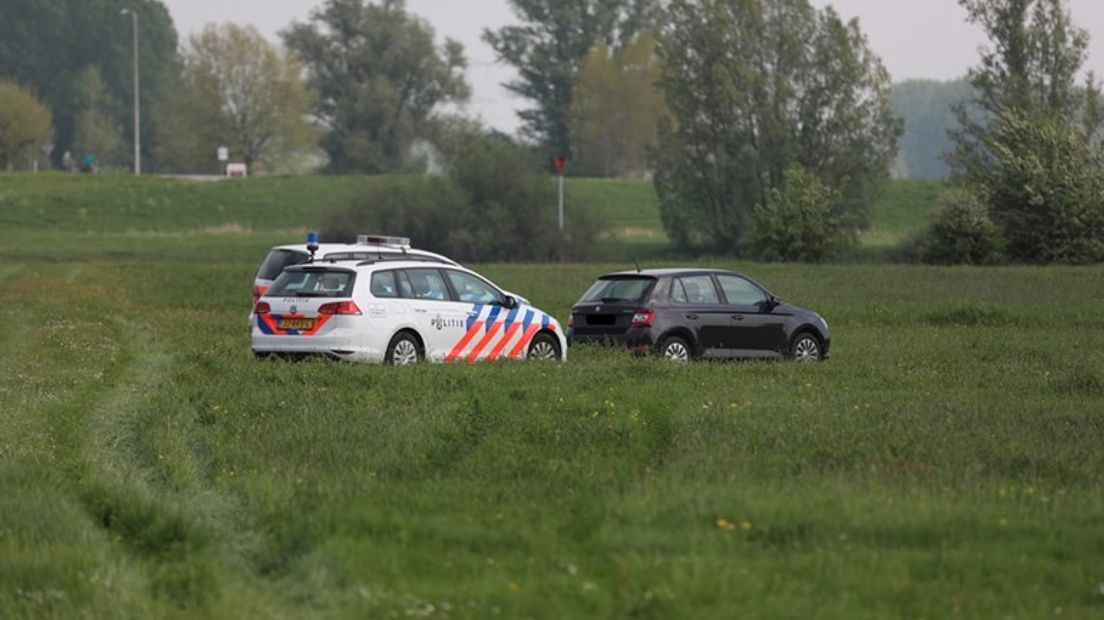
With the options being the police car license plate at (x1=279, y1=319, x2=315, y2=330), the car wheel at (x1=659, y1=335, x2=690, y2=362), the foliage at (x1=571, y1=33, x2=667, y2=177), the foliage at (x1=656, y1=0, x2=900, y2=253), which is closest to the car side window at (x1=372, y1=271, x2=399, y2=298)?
the police car license plate at (x1=279, y1=319, x2=315, y2=330)

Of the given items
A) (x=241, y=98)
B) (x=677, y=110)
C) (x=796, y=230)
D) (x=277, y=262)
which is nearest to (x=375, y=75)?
(x=241, y=98)

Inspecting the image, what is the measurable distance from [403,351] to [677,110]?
54.4 metres

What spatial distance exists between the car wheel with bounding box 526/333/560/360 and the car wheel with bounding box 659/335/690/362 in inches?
54.4

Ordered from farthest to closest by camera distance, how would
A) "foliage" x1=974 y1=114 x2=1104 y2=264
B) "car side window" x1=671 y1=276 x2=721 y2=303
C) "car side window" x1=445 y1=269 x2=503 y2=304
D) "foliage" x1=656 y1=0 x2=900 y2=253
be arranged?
"foliage" x1=656 y1=0 x2=900 y2=253
"foliage" x1=974 y1=114 x2=1104 y2=264
"car side window" x1=671 y1=276 x2=721 y2=303
"car side window" x1=445 y1=269 x2=503 y2=304

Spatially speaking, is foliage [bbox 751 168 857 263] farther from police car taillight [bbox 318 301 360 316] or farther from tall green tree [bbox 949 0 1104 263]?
police car taillight [bbox 318 301 360 316]

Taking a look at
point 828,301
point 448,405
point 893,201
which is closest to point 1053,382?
point 448,405

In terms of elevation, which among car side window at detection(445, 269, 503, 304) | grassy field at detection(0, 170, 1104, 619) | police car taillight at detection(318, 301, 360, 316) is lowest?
grassy field at detection(0, 170, 1104, 619)

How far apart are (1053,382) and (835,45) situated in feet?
185

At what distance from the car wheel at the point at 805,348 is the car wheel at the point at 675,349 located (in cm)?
176

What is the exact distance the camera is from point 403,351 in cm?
2298

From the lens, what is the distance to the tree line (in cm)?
6081

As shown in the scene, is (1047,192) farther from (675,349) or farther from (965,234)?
(675,349)

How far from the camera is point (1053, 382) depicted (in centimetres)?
1967

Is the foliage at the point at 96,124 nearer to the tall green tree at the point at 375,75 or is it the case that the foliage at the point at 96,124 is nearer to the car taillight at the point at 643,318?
the tall green tree at the point at 375,75
